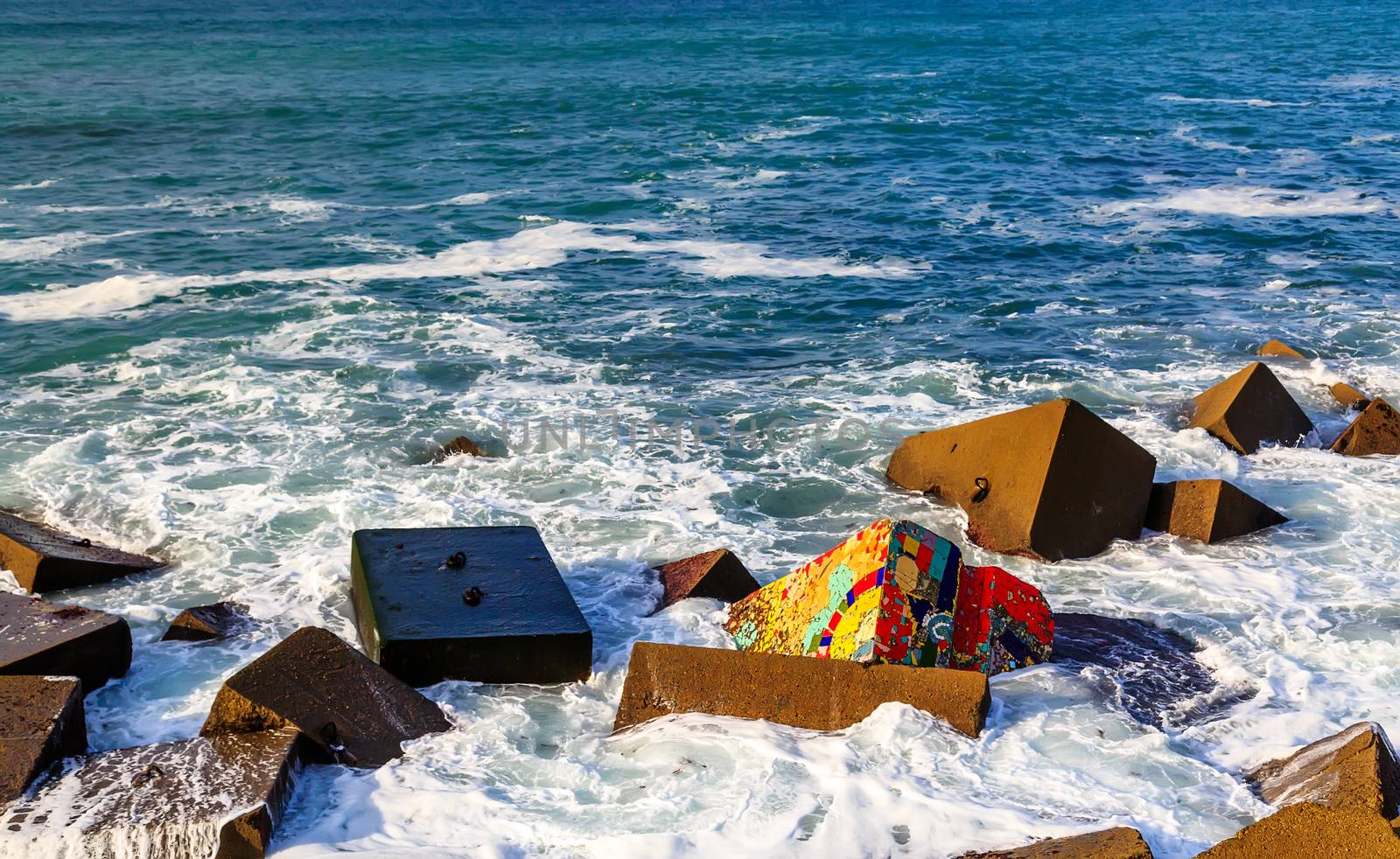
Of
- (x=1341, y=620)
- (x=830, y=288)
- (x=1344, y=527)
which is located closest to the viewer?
(x=1341, y=620)

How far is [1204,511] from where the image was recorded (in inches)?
356

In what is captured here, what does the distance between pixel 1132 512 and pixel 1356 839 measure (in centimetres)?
475

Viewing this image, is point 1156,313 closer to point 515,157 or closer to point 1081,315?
point 1081,315

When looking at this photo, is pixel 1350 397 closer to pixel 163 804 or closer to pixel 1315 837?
pixel 1315 837

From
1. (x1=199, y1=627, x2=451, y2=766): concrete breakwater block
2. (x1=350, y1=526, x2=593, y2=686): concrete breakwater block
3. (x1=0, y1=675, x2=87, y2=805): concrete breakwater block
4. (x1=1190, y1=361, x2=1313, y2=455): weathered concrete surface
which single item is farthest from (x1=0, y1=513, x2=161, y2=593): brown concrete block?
(x1=1190, y1=361, x2=1313, y2=455): weathered concrete surface

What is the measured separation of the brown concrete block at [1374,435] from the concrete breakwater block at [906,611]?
5.21m

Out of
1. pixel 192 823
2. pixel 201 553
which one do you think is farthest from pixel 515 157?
pixel 192 823

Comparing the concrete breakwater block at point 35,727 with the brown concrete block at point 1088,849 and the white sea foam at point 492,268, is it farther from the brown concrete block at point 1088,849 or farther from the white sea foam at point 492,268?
the white sea foam at point 492,268

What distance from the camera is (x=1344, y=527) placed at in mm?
9367

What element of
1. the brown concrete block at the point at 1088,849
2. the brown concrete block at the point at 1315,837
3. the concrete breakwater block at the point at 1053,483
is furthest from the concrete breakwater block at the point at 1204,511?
the brown concrete block at the point at 1088,849

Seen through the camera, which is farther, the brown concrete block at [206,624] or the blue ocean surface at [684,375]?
the brown concrete block at [206,624]

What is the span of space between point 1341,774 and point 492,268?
44.8ft

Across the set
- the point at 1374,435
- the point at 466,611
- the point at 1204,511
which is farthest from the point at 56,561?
the point at 1374,435

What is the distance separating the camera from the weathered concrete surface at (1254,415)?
10.8m
